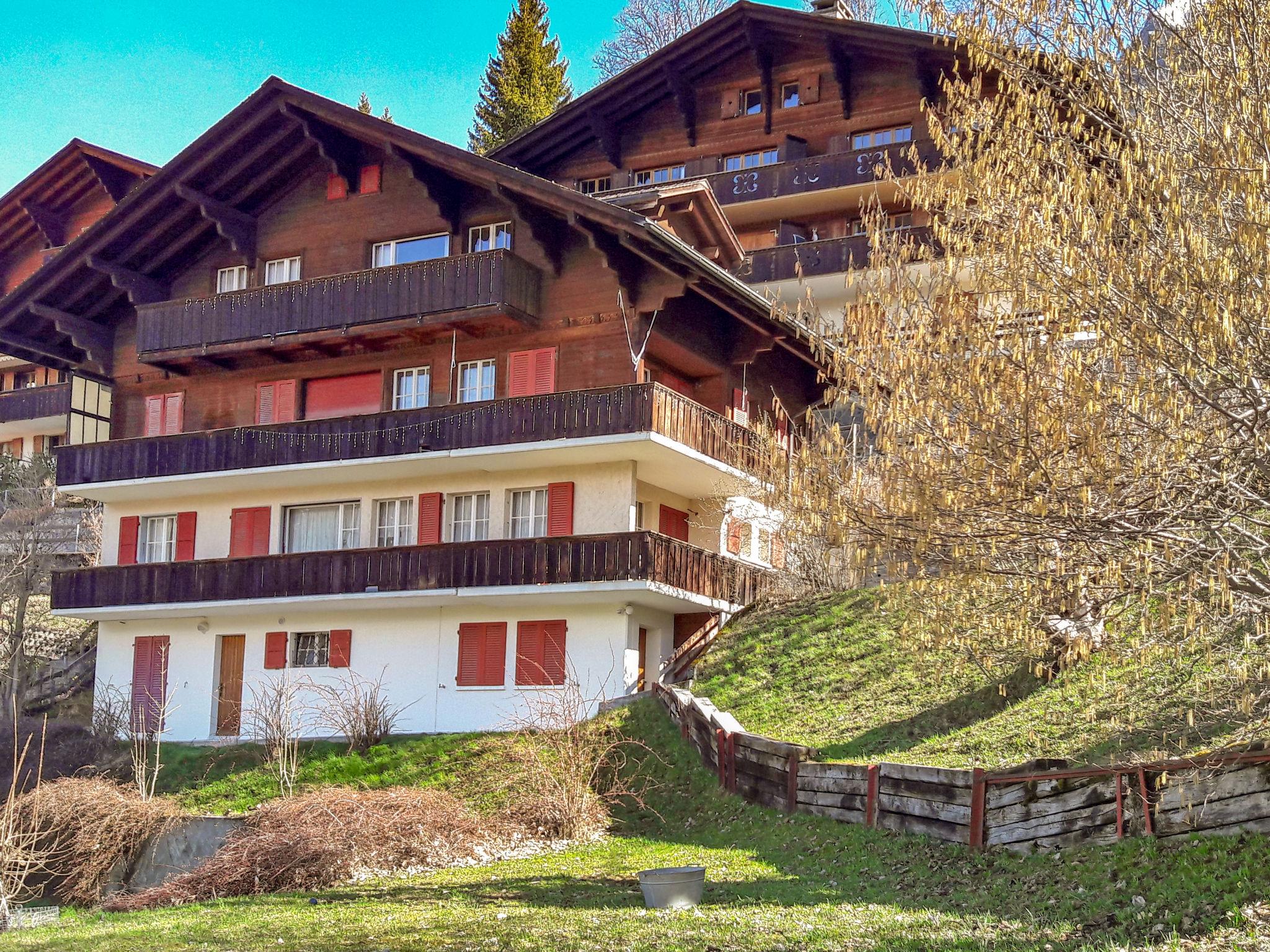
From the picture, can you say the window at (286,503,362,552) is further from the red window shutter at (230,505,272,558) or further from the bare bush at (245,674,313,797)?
the bare bush at (245,674,313,797)

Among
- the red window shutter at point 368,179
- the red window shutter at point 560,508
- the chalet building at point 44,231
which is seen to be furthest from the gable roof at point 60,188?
the red window shutter at point 560,508

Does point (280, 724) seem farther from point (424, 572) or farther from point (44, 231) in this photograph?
point (44, 231)

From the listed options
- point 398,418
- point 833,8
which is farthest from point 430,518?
point 833,8

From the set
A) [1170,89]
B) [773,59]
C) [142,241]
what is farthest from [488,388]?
[1170,89]

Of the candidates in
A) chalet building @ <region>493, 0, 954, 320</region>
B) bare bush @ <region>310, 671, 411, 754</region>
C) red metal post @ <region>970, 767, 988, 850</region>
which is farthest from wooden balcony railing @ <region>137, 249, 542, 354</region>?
red metal post @ <region>970, 767, 988, 850</region>

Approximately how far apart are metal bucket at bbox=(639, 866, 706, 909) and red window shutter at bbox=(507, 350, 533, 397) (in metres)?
17.2

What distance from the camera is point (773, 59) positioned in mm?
41188

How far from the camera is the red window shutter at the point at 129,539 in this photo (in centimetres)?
3431

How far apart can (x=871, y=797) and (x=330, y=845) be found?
6.88 meters

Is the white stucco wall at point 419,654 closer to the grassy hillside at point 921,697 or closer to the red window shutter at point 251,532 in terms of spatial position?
the red window shutter at point 251,532

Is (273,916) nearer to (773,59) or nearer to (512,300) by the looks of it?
(512,300)

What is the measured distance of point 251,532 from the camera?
1291 inches

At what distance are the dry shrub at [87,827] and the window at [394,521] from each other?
9.66 metres

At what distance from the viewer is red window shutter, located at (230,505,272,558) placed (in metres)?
32.5
